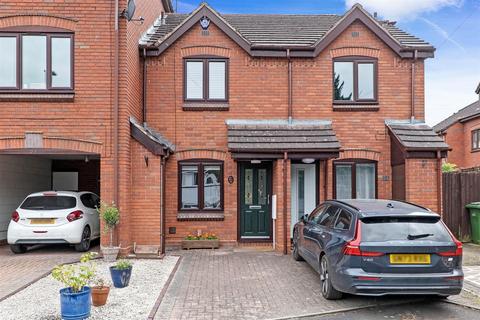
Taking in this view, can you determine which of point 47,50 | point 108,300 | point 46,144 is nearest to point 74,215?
point 46,144

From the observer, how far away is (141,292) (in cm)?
734

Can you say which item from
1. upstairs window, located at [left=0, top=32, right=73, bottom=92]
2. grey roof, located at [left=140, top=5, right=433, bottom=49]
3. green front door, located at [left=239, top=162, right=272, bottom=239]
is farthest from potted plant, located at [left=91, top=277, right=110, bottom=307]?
grey roof, located at [left=140, top=5, right=433, bottom=49]

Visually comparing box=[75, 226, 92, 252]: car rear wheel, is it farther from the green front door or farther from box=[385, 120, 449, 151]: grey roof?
box=[385, 120, 449, 151]: grey roof

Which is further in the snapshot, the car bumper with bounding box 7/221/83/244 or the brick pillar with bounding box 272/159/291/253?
the brick pillar with bounding box 272/159/291/253

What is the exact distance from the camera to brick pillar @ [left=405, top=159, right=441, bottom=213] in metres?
11.6

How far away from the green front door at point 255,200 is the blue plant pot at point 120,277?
520cm

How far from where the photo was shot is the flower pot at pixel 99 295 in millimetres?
6473

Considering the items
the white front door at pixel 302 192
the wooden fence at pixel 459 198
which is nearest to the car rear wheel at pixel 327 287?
the white front door at pixel 302 192

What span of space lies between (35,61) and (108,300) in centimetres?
643

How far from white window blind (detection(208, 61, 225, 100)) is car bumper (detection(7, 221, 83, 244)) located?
523cm

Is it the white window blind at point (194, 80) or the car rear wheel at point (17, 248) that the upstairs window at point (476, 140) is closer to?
the white window blind at point (194, 80)

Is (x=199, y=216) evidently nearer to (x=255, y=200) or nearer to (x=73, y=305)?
(x=255, y=200)

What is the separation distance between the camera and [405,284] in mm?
6090

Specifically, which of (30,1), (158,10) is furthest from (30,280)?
(158,10)
